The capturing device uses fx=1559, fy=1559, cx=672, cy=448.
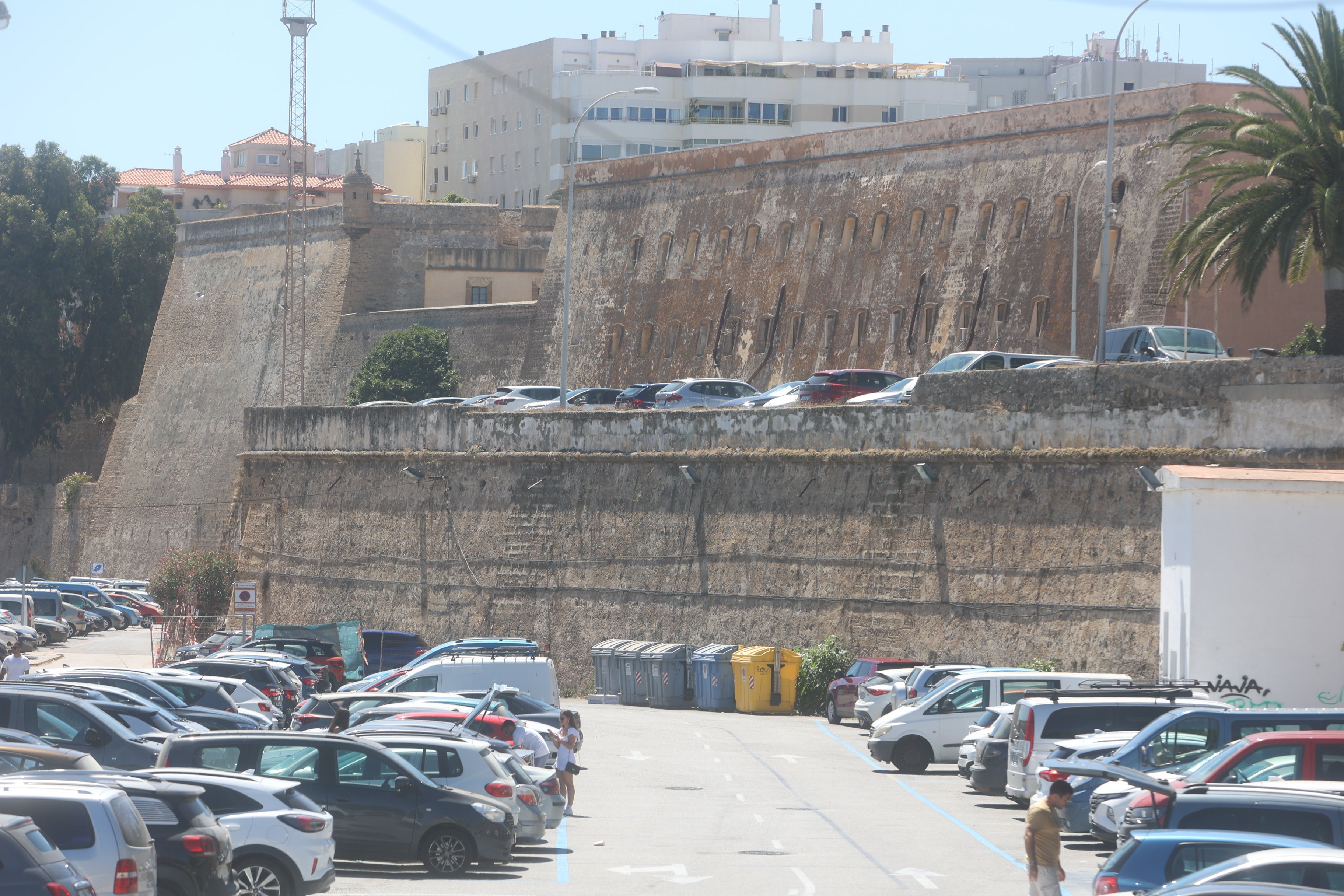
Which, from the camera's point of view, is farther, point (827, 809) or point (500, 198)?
point (500, 198)

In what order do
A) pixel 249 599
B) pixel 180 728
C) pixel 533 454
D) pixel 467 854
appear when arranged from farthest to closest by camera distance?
pixel 533 454 < pixel 249 599 < pixel 180 728 < pixel 467 854

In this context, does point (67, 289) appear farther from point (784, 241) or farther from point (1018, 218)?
point (1018, 218)

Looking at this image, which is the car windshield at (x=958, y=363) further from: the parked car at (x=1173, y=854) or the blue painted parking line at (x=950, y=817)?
the parked car at (x=1173, y=854)

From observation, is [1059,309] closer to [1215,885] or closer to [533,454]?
[533,454]

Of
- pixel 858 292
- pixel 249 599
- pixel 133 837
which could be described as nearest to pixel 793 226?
pixel 858 292

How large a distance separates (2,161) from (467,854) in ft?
246

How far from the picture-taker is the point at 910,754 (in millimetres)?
23250

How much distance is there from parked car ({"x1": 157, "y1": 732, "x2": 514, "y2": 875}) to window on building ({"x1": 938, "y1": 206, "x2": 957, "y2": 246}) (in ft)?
111

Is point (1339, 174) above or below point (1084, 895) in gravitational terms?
above

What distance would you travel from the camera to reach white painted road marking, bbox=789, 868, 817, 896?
1352 cm

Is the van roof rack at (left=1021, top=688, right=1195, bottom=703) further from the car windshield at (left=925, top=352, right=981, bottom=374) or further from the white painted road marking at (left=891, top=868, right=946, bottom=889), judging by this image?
the car windshield at (left=925, top=352, right=981, bottom=374)

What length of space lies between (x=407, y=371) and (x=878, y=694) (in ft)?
114

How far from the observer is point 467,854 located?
48.4 feet

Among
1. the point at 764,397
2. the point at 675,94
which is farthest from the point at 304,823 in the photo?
the point at 675,94
